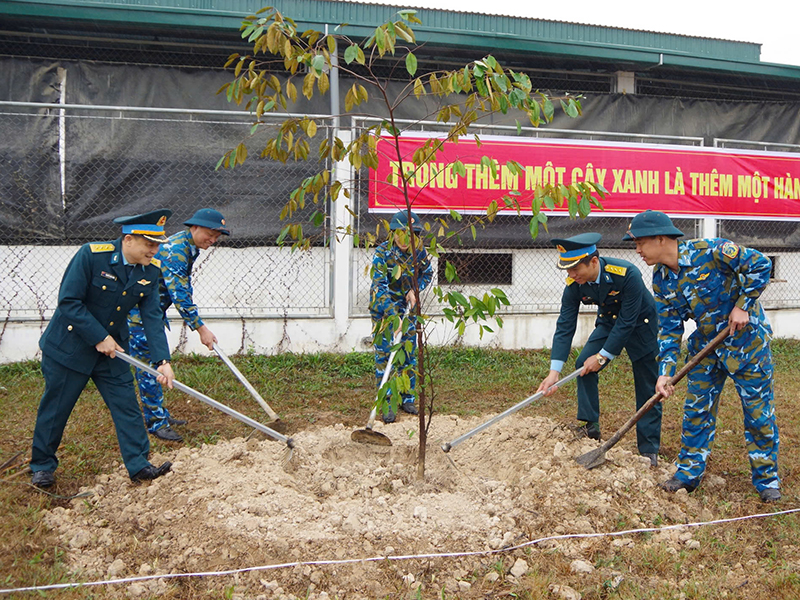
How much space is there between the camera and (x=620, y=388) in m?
6.96

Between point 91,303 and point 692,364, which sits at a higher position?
point 91,303

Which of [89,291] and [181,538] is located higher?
[89,291]

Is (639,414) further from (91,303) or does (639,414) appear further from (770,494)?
(91,303)

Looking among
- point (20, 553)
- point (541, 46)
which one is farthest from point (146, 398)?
point (541, 46)

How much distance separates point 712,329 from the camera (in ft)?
13.2

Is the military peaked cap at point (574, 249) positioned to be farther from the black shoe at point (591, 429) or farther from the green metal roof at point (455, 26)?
the green metal roof at point (455, 26)

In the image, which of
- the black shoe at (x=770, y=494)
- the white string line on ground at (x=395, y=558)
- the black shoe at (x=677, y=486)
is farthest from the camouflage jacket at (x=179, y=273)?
the black shoe at (x=770, y=494)

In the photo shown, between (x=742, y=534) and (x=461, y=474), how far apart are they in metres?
1.68

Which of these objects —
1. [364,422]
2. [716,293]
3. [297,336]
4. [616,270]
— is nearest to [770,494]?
[716,293]

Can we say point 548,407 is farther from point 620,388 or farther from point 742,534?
point 742,534

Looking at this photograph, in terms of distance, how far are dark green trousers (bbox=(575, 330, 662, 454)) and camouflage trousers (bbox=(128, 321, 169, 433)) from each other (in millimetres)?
3235

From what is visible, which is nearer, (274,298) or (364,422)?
(364,422)

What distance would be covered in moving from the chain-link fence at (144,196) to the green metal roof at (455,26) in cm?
129

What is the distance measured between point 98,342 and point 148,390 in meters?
1.27
